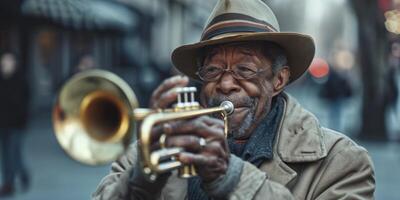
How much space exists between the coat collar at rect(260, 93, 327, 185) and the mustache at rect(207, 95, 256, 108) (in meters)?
0.18

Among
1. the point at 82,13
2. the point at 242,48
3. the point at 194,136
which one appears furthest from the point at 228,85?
the point at 82,13

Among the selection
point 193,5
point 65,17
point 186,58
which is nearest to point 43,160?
point 65,17

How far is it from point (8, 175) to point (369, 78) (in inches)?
323

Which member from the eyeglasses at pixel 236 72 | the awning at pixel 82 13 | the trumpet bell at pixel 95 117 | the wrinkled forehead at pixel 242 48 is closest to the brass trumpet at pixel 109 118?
the trumpet bell at pixel 95 117

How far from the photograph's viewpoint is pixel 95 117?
2709 mm

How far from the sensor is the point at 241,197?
255 centimetres

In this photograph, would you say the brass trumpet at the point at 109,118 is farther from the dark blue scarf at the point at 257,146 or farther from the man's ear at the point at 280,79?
the man's ear at the point at 280,79

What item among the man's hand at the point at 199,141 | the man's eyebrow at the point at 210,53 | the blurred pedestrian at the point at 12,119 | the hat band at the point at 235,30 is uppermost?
the hat band at the point at 235,30

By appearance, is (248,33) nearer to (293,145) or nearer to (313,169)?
(293,145)

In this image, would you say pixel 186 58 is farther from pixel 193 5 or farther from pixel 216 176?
pixel 193 5

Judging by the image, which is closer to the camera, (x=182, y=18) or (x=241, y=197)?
(x=241, y=197)

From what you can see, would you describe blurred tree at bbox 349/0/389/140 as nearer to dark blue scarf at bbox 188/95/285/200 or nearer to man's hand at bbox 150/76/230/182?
dark blue scarf at bbox 188/95/285/200

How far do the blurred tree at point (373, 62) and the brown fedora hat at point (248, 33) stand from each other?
12334mm

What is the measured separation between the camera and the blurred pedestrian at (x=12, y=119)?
9586 mm
